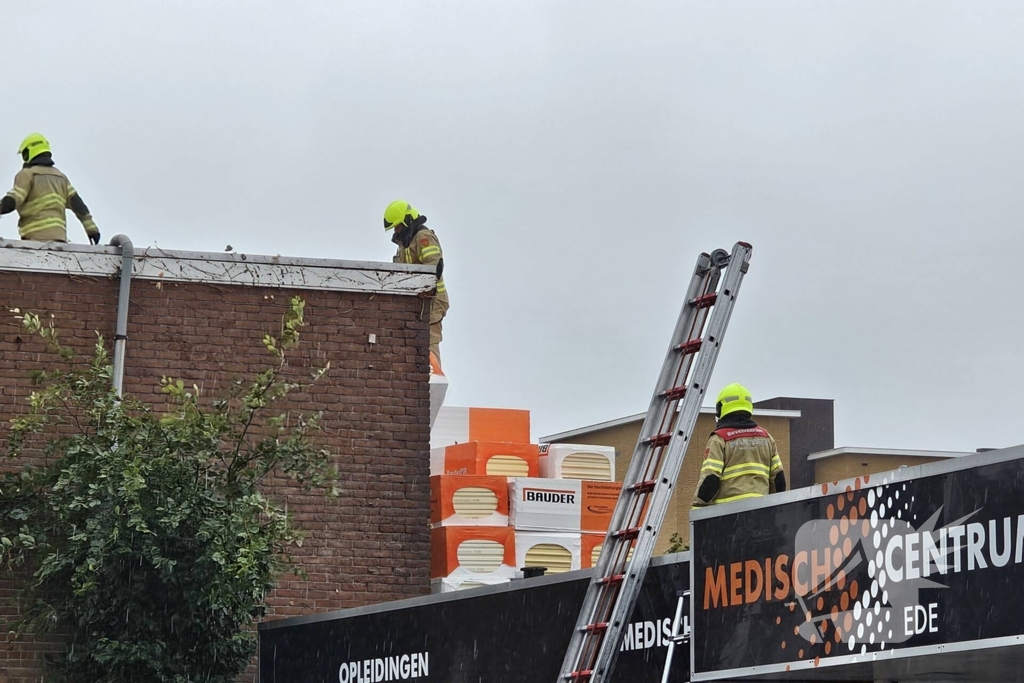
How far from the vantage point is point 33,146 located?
15.2m

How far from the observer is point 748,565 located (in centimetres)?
847

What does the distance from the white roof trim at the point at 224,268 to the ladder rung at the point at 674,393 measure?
6.19 m

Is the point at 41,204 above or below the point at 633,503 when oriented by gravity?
above

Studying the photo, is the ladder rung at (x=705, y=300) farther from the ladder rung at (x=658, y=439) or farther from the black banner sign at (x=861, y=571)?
the black banner sign at (x=861, y=571)

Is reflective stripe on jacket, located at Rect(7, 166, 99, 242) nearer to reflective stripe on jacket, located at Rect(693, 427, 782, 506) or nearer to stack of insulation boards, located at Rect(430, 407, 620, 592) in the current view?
stack of insulation boards, located at Rect(430, 407, 620, 592)

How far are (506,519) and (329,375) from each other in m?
2.11

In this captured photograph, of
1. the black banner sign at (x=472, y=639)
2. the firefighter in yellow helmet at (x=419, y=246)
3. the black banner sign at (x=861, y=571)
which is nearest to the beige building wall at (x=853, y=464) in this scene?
Answer: the firefighter in yellow helmet at (x=419, y=246)

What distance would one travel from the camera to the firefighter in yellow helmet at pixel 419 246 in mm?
15945

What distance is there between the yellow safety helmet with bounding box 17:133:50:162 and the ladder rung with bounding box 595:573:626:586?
8.28m

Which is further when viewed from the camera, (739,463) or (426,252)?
(426,252)

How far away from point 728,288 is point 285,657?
5637 mm

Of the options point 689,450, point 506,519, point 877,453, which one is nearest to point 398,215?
point 506,519

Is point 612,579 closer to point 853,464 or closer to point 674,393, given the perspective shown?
point 674,393

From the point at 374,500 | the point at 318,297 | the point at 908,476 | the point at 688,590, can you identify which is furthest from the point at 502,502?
the point at 908,476
